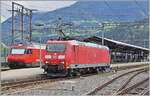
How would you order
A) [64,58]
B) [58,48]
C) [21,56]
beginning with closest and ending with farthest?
[64,58]
[58,48]
[21,56]

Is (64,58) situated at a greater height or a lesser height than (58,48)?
lesser

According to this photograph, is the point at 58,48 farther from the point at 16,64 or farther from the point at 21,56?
the point at 16,64

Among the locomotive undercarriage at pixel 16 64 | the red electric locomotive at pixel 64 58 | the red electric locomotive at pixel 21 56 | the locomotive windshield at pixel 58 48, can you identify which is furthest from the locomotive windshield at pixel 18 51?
the locomotive windshield at pixel 58 48

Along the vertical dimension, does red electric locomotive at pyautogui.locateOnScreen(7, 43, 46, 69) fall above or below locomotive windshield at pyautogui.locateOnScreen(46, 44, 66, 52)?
below

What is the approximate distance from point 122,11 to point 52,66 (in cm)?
6356

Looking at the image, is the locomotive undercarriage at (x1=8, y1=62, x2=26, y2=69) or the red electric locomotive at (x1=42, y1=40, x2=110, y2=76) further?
the locomotive undercarriage at (x1=8, y1=62, x2=26, y2=69)

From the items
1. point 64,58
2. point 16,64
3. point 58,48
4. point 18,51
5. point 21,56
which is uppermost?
point 58,48

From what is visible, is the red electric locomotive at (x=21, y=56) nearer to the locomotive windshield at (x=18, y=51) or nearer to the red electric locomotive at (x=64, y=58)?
the locomotive windshield at (x=18, y=51)

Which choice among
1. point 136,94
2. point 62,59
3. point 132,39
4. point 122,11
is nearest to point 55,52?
point 62,59

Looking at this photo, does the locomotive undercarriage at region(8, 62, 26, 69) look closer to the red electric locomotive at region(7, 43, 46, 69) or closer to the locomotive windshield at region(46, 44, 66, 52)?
the red electric locomotive at region(7, 43, 46, 69)

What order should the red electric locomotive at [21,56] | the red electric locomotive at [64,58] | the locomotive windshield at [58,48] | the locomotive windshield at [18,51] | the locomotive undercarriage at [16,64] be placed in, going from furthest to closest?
the locomotive windshield at [18,51] < the locomotive undercarriage at [16,64] < the red electric locomotive at [21,56] < the locomotive windshield at [58,48] < the red electric locomotive at [64,58]

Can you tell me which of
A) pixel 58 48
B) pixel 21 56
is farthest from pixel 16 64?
pixel 58 48

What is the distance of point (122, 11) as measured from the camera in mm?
89875

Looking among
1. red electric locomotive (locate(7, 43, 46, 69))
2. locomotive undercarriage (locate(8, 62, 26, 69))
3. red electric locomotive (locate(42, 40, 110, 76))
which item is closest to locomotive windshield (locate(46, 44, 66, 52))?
red electric locomotive (locate(42, 40, 110, 76))
